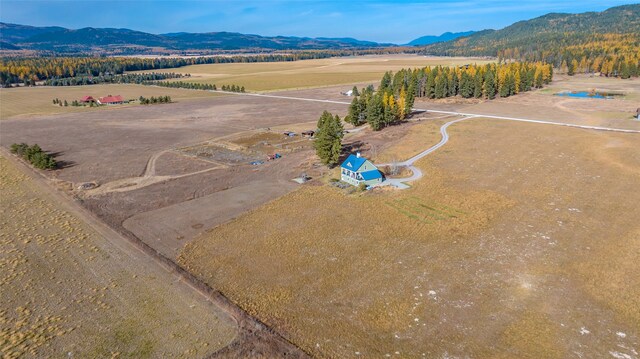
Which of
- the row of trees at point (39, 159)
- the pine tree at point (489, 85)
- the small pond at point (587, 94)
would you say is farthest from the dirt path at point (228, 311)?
the small pond at point (587, 94)

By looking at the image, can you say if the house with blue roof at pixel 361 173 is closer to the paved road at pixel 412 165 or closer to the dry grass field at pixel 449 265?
the paved road at pixel 412 165

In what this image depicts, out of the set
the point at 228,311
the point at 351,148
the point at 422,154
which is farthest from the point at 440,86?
the point at 228,311

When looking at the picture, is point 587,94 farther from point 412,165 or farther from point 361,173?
point 361,173

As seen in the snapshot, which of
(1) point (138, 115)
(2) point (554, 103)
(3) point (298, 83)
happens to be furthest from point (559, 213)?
(3) point (298, 83)

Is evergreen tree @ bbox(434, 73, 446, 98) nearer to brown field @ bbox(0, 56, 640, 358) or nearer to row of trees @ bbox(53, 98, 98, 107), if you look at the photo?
brown field @ bbox(0, 56, 640, 358)

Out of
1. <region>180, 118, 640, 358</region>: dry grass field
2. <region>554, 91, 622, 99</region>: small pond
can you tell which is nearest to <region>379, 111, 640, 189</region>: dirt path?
<region>180, 118, 640, 358</region>: dry grass field

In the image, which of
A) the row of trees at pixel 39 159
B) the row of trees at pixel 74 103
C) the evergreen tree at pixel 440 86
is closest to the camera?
the row of trees at pixel 39 159
